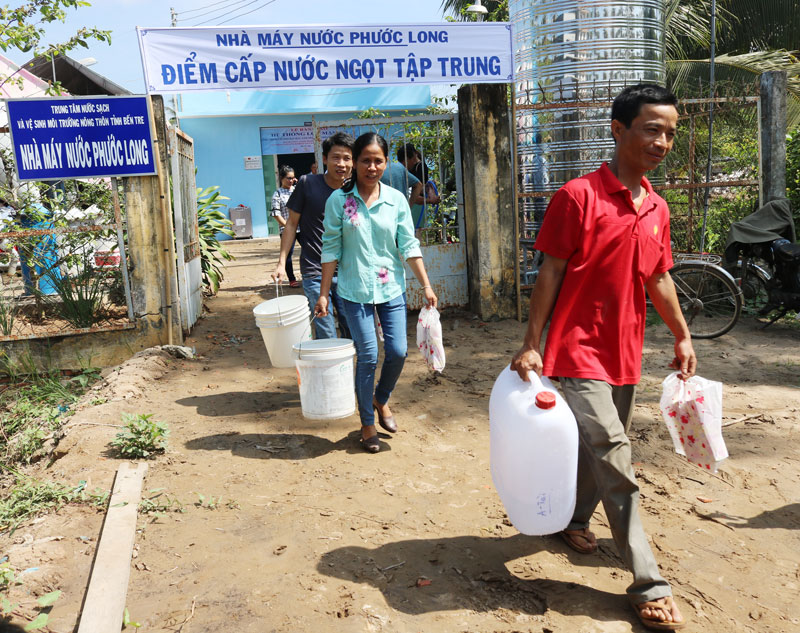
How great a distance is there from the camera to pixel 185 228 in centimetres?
770

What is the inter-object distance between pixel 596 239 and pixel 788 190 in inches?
291

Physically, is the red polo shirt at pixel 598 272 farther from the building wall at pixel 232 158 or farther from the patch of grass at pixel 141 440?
the building wall at pixel 232 158

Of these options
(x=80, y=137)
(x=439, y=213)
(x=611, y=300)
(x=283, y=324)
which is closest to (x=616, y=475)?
(x=611, y=300)

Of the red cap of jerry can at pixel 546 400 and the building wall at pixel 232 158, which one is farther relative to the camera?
the building wall at pixel 232 158

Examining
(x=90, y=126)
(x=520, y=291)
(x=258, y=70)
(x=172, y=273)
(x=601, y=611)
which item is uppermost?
(x=258, y=70)

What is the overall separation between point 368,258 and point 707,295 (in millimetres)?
4438

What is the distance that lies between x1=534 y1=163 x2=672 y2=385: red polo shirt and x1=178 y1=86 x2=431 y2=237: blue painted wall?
1932cm

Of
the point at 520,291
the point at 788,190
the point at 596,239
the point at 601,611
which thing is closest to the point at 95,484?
the point at 601,611

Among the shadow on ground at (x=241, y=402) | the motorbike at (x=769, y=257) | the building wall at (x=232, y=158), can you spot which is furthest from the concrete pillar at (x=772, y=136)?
the building wall at (x=232, y=158)

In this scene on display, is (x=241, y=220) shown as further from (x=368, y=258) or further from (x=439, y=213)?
(x=368, y=258)

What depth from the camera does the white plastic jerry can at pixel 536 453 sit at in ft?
8.55

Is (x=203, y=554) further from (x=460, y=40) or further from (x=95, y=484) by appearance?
(x=460, y=40)

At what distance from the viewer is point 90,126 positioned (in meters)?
6.28

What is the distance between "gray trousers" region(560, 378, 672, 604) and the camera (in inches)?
103
